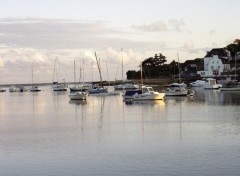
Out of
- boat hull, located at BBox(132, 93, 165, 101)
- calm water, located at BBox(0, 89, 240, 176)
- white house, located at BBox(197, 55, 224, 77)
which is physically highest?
white house, located at BBox(197, 55, 224, 77)

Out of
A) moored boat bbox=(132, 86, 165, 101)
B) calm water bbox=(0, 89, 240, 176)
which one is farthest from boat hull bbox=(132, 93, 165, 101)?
calm water bbox=(0, 89, 240, 176)

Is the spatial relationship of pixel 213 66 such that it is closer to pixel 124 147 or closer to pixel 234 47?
pixel 234 47

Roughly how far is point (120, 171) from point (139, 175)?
116 centimetres

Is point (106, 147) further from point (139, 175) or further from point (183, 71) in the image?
point (183, 71)

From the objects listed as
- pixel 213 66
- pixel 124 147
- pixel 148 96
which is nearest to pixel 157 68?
pixel 213 66

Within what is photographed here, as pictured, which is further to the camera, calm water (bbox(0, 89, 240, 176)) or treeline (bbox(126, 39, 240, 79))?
treeline (bbox(126, 39, 240, 79))

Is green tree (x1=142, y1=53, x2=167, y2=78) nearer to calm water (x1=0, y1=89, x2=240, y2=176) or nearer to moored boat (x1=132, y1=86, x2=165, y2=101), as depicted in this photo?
moored boat (x1=132, y1=86, x2=165, y2=101)

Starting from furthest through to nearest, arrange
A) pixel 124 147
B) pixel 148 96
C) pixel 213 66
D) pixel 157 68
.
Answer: pixel 157 68, pixel 213 66, pixel 148 96, pixel 124 147

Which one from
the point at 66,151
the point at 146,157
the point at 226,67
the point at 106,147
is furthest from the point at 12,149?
the point at 226,67

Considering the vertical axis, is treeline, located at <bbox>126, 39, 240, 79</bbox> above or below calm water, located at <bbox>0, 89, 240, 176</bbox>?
above

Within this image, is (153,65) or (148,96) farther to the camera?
(153,65)

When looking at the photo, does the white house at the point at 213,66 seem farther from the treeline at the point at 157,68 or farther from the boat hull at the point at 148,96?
the boat hull at the point at 148,96

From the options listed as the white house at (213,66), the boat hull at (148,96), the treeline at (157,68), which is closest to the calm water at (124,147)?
the boat hull at (148,96)

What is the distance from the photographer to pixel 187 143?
85.3ft
